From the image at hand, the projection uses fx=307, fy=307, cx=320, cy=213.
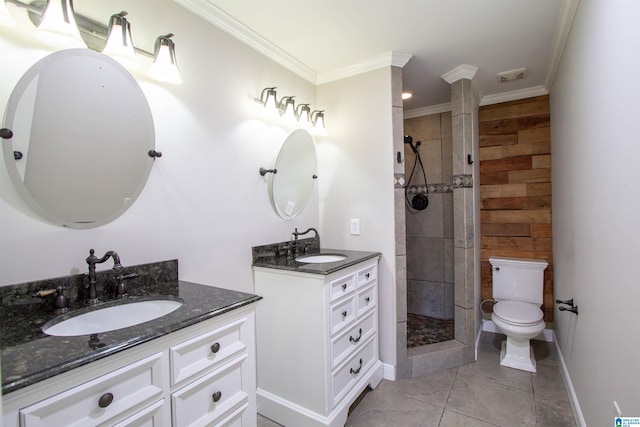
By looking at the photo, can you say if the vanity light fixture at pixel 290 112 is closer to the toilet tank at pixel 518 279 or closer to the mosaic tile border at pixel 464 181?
the mosaic tile border at pixel 464 181

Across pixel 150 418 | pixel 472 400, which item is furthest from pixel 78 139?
pixel 472 400

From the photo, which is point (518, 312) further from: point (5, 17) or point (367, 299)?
point (5, 17)

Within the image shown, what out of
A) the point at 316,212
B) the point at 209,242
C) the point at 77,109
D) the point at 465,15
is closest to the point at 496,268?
the point at 316,212

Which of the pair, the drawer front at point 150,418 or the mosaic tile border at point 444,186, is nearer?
the drawer front at point 150,418

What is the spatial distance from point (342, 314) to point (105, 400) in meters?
1.28

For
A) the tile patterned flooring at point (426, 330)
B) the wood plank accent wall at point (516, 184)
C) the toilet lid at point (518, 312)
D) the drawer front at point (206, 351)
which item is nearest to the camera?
the drawer front at point (206, 351)

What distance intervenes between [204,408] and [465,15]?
235cm

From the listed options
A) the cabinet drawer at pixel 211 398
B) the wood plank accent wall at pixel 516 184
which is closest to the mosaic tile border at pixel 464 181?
the wood plank accent wall at pixel 516 184

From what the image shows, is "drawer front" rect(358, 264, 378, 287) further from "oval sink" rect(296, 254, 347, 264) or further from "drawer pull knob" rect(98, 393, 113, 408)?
"drawer pull knob" rect(98, 393, 113, 408)

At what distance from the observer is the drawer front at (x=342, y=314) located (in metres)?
1.77

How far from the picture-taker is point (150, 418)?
0.89 metres

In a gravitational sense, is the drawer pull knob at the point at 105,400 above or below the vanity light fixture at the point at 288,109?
below

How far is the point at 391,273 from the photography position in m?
2.32

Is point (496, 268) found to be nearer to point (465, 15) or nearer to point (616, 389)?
point (616, 389)
